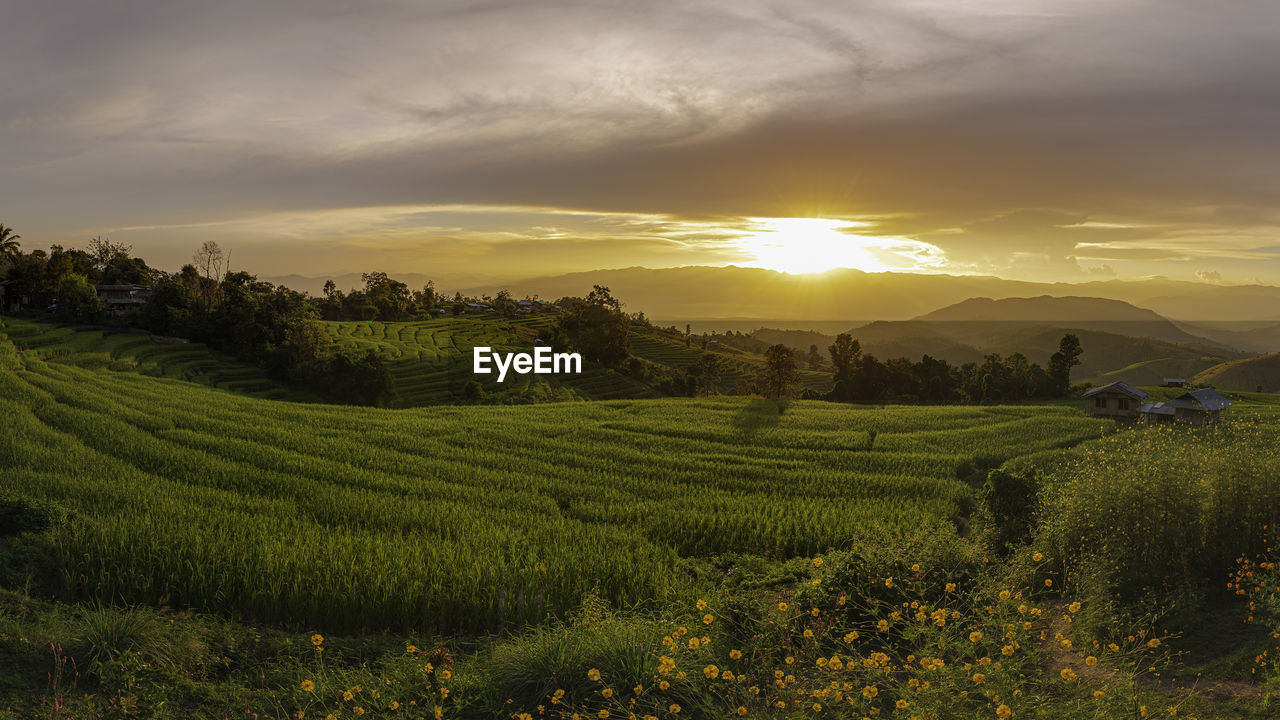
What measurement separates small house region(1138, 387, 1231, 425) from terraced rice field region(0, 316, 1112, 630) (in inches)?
412

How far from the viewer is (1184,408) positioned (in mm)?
52281

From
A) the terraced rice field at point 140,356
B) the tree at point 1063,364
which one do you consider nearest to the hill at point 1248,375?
the tree at point 1063,364

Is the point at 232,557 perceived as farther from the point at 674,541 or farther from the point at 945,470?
the point at 945,470

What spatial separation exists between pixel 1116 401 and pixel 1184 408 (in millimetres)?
6454

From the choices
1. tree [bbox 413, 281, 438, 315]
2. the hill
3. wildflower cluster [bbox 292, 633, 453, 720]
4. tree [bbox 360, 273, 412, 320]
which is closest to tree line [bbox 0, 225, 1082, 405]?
tree [bbox 360, 273, 412, 320]

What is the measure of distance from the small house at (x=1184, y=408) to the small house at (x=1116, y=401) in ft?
5.14

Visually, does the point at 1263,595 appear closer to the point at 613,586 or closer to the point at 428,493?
the point at 613,586

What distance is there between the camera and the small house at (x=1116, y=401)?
57.2 m

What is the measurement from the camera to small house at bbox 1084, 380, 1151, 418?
188ft

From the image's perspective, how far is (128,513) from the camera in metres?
18.6

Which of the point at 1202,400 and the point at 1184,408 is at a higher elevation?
the point at 1202,400

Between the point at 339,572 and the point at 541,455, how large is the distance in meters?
18.2

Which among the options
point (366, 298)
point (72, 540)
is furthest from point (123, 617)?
point (366, 298)

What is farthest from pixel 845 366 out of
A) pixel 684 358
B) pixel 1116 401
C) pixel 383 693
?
pixel 383 693
